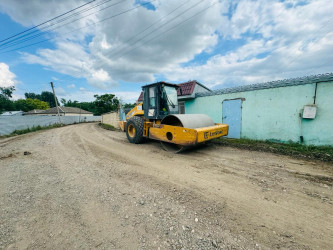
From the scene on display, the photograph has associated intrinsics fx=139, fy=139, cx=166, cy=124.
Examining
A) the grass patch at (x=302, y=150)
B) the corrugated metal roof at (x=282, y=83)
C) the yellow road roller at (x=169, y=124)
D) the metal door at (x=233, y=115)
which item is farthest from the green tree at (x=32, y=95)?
the grass patch at (x=302, y=150)

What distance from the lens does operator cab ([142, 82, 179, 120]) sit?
5.84m

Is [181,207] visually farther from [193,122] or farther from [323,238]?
[193,122]

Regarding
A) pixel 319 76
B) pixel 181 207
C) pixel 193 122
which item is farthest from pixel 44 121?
pixel 319 76

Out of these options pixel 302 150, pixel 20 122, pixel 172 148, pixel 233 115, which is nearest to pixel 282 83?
pixel 233 115

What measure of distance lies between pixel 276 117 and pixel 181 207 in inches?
259

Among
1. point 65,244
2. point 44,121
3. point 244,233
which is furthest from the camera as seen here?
point 44,121

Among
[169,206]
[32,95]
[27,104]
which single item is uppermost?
[32,95]

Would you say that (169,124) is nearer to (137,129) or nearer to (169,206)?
(137,129)

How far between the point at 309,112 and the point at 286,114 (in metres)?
0.73

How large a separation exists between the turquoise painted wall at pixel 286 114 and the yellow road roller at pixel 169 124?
97.3 inches

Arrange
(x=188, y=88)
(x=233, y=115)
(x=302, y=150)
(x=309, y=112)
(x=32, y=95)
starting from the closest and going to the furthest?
1. (x=302, y=150)
2. (x=309, y=112)
3. (x=233, y=115)
4. (x=188, y=88)
5. (x=32, y=95)

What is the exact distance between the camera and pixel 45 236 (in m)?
1.75

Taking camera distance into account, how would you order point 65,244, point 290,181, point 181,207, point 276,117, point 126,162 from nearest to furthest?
point 65,244 → point 181,207 → point 290,181 → point 126,162 → point 276,117

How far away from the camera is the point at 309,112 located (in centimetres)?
→ 545
